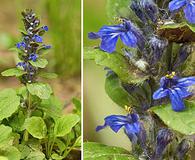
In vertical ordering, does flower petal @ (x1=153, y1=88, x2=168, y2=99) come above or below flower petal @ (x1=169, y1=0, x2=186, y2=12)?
below

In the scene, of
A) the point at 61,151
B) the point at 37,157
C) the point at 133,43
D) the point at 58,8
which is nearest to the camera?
the point at 133,43

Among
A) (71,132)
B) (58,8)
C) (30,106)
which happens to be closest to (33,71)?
(30,106)

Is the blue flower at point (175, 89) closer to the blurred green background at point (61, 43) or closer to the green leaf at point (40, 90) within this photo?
the green leaf at point (40, 90)

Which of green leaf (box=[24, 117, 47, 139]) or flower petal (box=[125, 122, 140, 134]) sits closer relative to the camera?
flower petal (box=[125, 122, 140, 134])

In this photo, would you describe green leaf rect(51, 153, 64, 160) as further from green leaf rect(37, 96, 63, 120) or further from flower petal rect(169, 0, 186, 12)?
flower petal rect(169, 0, 186, 12)

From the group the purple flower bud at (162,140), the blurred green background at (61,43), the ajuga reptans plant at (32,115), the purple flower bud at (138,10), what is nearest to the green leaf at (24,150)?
the ajuga reptans plant at (32,115)

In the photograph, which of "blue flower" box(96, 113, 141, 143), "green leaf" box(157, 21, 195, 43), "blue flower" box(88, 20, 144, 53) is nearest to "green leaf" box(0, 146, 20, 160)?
"blue flower" box(96, 113, 141, 143)

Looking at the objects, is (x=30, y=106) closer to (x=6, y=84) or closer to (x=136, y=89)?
→ (x=136, y=89)
